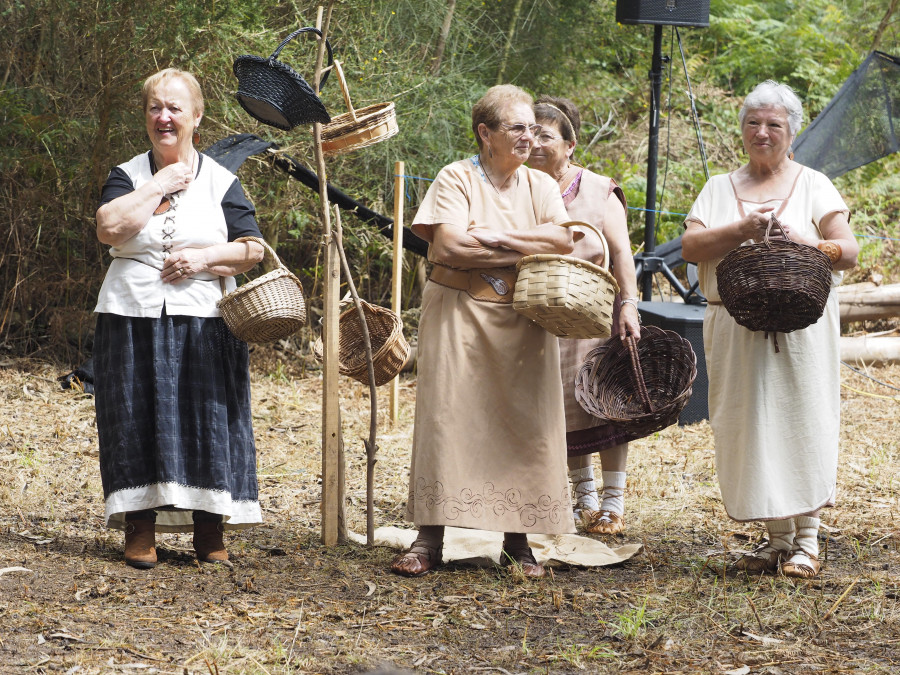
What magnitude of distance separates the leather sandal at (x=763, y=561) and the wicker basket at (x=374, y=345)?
154cm

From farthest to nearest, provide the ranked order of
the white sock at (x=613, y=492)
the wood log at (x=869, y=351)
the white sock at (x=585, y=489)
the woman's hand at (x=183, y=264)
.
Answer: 1. the wood log at (x=869, y=351)
2. the white sock at (x=585, y=489)
3. the white sock at (x=613, y=492)
4. the woman's hand at (x=183, y=264)

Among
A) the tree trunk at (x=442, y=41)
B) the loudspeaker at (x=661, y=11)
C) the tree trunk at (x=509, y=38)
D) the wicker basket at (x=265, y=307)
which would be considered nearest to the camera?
the wicker basket at (x=265, y=307)

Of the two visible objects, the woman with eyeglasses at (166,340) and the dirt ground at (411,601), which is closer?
→ the dirt ground at (411,601)

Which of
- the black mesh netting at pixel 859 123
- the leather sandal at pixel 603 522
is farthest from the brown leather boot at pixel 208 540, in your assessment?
the black mesh netting at pixel 859 123

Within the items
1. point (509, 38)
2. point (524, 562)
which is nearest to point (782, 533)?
point (524, 562)

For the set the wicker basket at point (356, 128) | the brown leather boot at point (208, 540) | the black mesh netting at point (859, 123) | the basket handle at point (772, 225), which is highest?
the black mesh netting at point (859, 123)

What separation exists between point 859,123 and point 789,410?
4.82 metres

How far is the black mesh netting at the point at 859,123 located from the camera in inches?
301

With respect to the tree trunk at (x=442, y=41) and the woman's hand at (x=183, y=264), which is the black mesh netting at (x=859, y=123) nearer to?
the tree trunk at (x=442, y=41)

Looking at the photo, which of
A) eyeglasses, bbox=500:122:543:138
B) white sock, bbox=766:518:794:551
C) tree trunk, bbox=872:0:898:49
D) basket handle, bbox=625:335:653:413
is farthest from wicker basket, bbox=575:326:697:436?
tree trunk, bbox=872:0:898:49

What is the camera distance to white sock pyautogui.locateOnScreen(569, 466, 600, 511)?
185 inches

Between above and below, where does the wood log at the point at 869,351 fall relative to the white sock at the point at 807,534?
above

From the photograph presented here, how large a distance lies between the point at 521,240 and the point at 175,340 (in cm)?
128

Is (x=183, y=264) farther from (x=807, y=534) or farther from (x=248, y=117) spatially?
(x=248, y=117)
